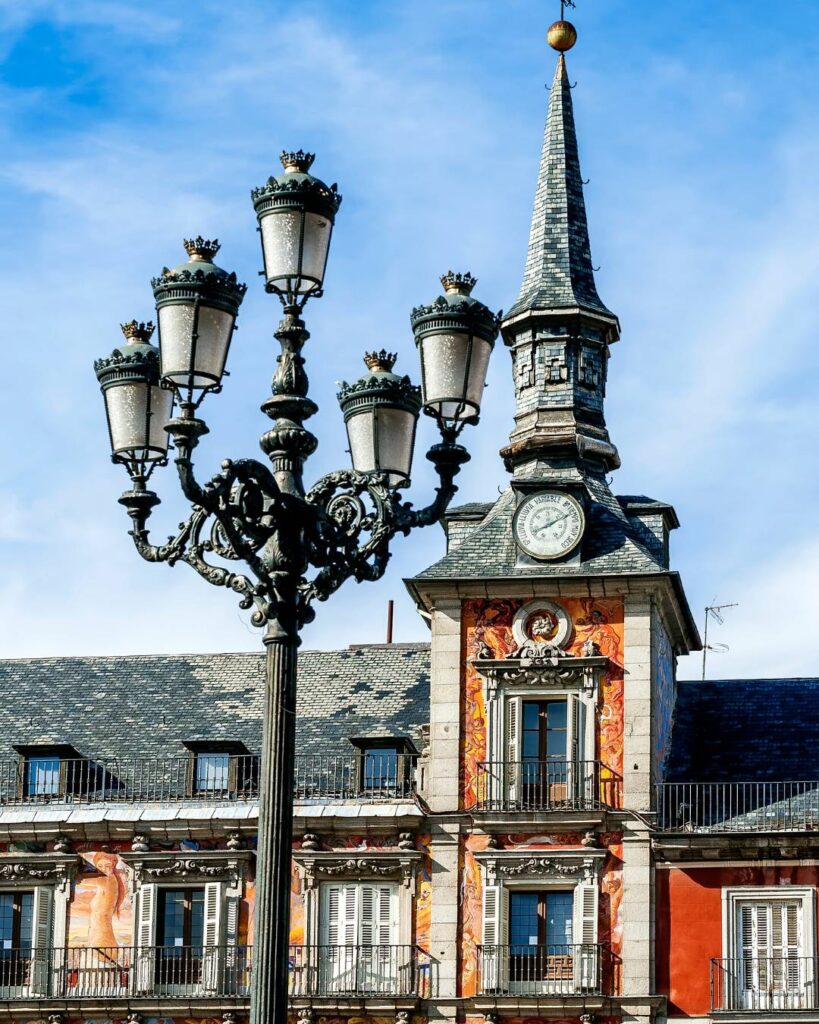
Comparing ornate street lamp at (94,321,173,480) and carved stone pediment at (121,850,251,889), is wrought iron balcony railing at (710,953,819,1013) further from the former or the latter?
ornate street lamp at (94,321,173,480)

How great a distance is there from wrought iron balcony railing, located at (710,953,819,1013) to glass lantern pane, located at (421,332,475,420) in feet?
90.2

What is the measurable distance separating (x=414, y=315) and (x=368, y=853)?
28168 mm

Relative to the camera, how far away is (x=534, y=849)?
4734 centimetres

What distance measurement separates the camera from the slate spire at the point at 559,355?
51375 mm

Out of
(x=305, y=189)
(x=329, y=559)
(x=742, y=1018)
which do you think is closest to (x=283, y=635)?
(x=329, y=559)

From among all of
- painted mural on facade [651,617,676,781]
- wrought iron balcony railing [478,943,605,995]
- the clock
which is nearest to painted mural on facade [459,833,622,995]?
wrought iron balcony railing [478,943,605,995]

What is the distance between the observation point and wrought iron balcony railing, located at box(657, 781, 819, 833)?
155 feet

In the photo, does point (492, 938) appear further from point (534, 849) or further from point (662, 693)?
point (662, 693)

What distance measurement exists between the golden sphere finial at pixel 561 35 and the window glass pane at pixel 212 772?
17502 millimetres

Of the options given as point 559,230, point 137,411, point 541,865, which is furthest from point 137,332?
point 559,230

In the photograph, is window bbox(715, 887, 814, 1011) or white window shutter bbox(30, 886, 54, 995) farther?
white window shutter bbox(30, 886, 54, 995)

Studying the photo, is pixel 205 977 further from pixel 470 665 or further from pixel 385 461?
pixel 385 461

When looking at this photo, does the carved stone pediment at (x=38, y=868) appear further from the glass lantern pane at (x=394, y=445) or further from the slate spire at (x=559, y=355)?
the glass lantern pane at (x=394, y=445)

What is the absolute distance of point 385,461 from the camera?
2080 cm
